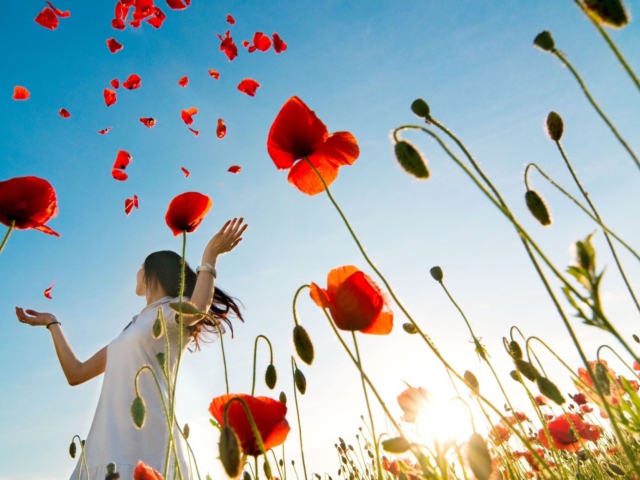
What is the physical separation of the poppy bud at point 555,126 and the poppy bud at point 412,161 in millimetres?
425

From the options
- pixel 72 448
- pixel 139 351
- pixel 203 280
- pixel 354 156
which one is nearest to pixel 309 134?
pixel 354 156

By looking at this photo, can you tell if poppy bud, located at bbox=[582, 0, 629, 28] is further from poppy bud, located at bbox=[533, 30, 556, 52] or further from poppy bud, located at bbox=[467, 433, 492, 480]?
poppy bud, located at bbox=[467, 433, 492, 480]

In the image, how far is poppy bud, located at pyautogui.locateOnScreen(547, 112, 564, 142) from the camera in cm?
135

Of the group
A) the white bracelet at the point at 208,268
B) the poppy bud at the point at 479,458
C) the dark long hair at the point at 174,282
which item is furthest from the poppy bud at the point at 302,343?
the dark long hair at the point at 174,282

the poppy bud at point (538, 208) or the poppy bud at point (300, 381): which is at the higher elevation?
the poppy bud at point (538, 208)

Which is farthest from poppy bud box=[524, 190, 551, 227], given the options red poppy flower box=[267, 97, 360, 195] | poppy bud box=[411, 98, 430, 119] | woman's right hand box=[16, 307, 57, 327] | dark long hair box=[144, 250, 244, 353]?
woman's right hand box=[16, 307, 57, 327]

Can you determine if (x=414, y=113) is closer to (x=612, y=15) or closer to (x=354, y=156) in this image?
(x=612, y=15)

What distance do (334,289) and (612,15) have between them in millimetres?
890

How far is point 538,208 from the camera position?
1.21 m

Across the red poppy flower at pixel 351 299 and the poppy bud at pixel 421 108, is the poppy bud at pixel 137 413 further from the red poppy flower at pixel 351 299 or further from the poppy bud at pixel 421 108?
the poppy bud at pixel 421 108

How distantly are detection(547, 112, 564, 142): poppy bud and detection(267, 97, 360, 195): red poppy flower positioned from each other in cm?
68

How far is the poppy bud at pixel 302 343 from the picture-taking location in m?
1.43

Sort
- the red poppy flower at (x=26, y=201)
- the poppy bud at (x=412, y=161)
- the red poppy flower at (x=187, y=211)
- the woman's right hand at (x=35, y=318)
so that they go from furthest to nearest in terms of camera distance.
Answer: the woman's right hand at (x=35, y=318) < the red poppy flower at (x=187, y=211) < the red poppy flower at (x=26, y=201) < the poppy bud at (x=412, y=161)

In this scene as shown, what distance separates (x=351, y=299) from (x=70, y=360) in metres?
3.97
